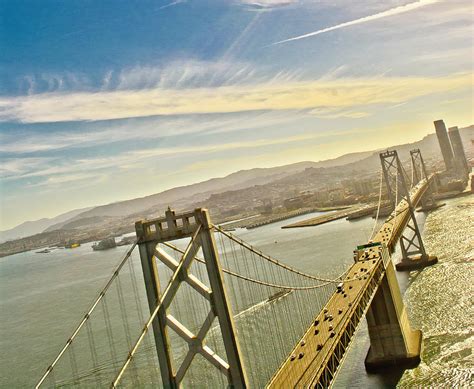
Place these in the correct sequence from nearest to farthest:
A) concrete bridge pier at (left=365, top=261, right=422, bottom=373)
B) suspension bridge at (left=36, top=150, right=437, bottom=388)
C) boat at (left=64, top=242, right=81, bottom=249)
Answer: suspension bridge at (left=36, top=150, right=437, bottom=388)
concrete bridge pier at (left=365, top=261, right=422, bottom=373)
boat at (left=64, top=242, right=81, bottom=249)

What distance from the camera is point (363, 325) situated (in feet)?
60.2

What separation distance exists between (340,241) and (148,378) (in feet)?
98.0

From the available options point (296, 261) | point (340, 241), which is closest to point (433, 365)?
point (296, 261)

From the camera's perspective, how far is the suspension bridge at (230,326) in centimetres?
573

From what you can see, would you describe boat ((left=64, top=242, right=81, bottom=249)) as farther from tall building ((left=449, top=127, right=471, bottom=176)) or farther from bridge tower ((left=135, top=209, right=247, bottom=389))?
bridge tower ((left=135, top=209, right=247, bottom=389))

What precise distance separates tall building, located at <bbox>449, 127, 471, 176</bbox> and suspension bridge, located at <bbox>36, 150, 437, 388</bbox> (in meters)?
62.9

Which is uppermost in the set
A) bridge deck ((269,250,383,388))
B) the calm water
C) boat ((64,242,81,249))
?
boat ((64,242,81,249))

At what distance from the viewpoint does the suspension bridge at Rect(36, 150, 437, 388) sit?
5.73 meters

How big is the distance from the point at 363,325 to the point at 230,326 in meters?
14.1

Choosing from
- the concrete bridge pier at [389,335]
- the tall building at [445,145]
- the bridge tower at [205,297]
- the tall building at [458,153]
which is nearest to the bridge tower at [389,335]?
the concrete bridge pier at [389,335]

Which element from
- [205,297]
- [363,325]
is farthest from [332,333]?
[363,325]

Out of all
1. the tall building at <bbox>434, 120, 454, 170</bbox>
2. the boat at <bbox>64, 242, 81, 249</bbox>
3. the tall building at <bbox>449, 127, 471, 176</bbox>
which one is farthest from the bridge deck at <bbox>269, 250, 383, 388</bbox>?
the boat at <bbox>64, 242, 81, 249</bbox>

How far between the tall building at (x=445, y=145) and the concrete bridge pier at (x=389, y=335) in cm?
8290

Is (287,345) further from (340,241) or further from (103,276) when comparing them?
(103,276)
